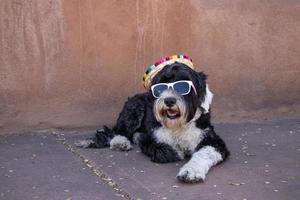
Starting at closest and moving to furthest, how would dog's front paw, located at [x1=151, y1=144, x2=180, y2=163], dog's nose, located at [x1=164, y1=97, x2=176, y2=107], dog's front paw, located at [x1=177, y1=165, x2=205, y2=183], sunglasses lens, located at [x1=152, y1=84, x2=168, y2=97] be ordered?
dog's front paw, located at [x1=177, y1=165, x2=205, y2=183] < dog's nose, located at [x1=164, y1=97, x2=176, y2=107] < sunglasses lens, located at [x1=152, y1=84, x2=168, y2=97] < dog's front paw, located at [x1=151, y1=144, x2=180, y2=163]

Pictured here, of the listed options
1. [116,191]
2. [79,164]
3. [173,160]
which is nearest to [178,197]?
[116,191]

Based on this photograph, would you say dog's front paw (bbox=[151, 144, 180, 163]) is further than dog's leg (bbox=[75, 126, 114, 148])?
No

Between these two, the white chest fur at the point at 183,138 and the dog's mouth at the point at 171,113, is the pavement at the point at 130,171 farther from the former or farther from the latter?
the dog's mouth at the point at 171,113

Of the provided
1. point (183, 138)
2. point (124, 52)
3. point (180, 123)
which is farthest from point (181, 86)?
point (124, 52)

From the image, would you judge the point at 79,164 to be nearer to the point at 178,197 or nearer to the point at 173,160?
the point at 173,160

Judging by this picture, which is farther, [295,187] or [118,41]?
[118,41]

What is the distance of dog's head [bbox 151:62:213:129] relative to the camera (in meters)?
5.94

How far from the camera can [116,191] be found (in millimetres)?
5438

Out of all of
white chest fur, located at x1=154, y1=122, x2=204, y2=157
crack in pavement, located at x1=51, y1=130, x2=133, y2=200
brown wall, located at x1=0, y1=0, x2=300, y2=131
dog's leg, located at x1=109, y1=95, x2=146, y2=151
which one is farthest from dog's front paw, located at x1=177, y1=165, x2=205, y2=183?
brown wall, located at x1=0, y1=0, x2=300, y2=131

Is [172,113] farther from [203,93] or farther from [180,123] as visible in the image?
[203,93]

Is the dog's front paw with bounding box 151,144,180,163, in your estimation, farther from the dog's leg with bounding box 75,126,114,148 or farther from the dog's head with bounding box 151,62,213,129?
the dog's leg with bounding box 75,126,114,148

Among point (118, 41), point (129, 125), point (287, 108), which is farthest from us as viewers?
point (287, 108)

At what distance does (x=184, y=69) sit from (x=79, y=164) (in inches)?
53.9

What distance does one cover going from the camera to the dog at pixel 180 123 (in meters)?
5.92
